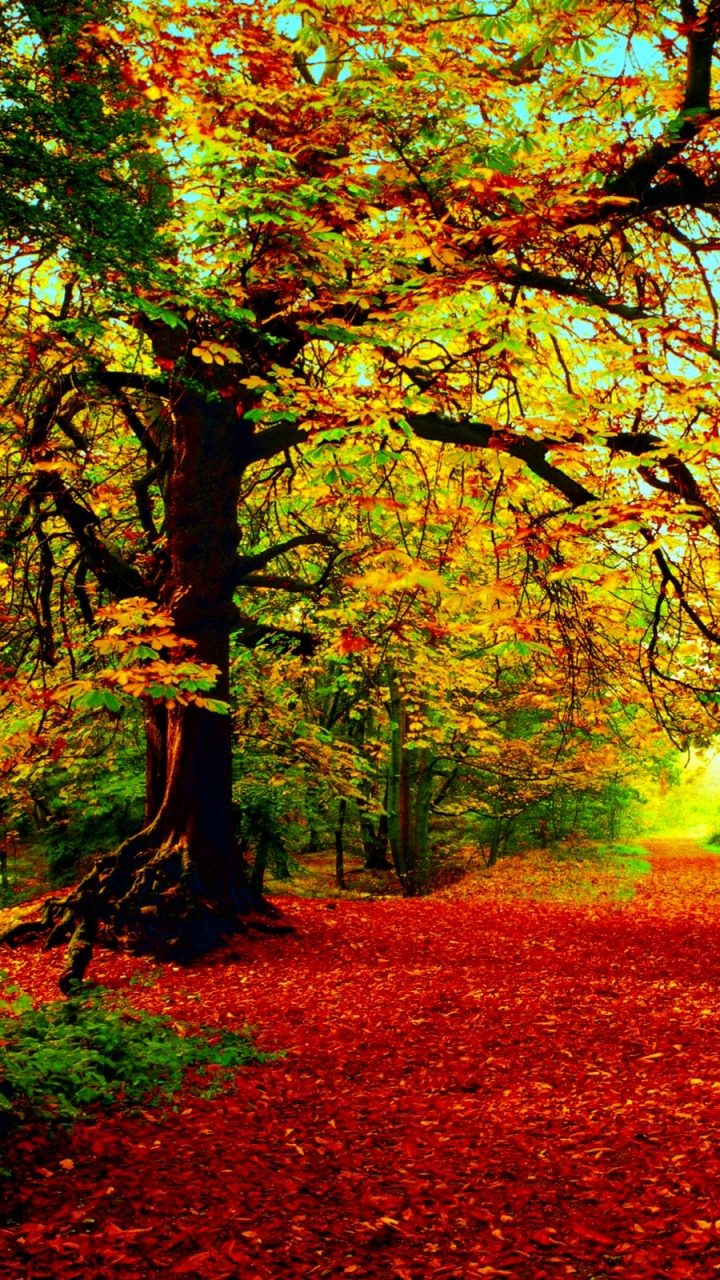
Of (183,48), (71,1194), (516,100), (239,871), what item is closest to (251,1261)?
(71,1194)

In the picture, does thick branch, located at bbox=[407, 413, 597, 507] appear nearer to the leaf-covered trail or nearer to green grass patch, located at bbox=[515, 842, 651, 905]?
the leaf-covered trail

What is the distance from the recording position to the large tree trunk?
799 cm

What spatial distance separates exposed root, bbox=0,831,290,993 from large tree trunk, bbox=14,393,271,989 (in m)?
0.01

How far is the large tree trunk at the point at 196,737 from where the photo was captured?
7992mm

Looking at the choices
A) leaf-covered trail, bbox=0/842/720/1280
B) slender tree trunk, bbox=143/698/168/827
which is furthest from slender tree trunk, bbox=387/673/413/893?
leaf-covered trail, bbox=0/842/720/1280

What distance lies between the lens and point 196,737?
27.1 feet

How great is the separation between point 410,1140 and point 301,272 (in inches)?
214

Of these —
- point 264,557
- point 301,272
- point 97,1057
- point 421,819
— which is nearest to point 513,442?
point 301,272

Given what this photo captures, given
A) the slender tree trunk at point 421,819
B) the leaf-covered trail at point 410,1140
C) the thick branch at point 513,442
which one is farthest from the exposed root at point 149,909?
the slender tree trunk at point 421,819

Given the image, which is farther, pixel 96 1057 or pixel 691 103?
pixel 691 103

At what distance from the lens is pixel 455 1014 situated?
6.44 meters

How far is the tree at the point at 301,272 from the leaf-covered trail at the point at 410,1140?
1801mm

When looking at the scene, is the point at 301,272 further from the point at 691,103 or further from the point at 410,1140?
the point at 410,1140

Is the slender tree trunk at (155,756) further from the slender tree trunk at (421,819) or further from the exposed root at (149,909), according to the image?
the slender tree trunk at (421,819)
